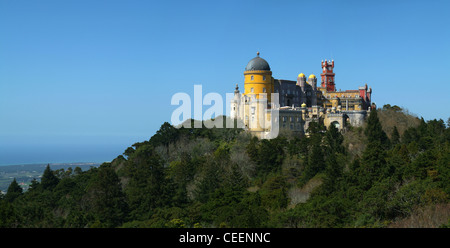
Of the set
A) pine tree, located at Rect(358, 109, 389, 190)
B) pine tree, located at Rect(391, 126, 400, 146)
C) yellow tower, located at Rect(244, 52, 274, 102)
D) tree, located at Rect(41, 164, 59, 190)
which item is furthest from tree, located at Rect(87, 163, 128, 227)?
pine tree, located at Rect(391, 126, 400, 146)

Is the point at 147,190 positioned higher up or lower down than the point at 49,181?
lower down

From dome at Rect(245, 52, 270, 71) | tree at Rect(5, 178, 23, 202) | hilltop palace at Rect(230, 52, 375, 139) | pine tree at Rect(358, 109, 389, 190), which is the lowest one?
tree at Rect(5, 178, 23, 202)

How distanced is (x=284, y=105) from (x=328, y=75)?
1284 cm

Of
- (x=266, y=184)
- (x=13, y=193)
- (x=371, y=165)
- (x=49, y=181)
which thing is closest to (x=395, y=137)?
(x=371, y=165)

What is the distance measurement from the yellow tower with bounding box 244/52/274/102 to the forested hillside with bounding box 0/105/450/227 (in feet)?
16.1

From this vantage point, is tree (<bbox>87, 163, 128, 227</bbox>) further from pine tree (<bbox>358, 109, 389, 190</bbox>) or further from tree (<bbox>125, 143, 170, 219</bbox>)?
pine tree (<bbox>358, 109, 389, 190</bbox>)

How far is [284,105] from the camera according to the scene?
204ft

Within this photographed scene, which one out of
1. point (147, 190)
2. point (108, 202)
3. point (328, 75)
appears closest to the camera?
point (108, 202)

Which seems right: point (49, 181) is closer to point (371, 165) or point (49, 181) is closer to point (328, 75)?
point (328, 75)

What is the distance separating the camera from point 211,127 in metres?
64.5

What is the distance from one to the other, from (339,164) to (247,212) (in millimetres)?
14918

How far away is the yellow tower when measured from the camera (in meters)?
60.1
